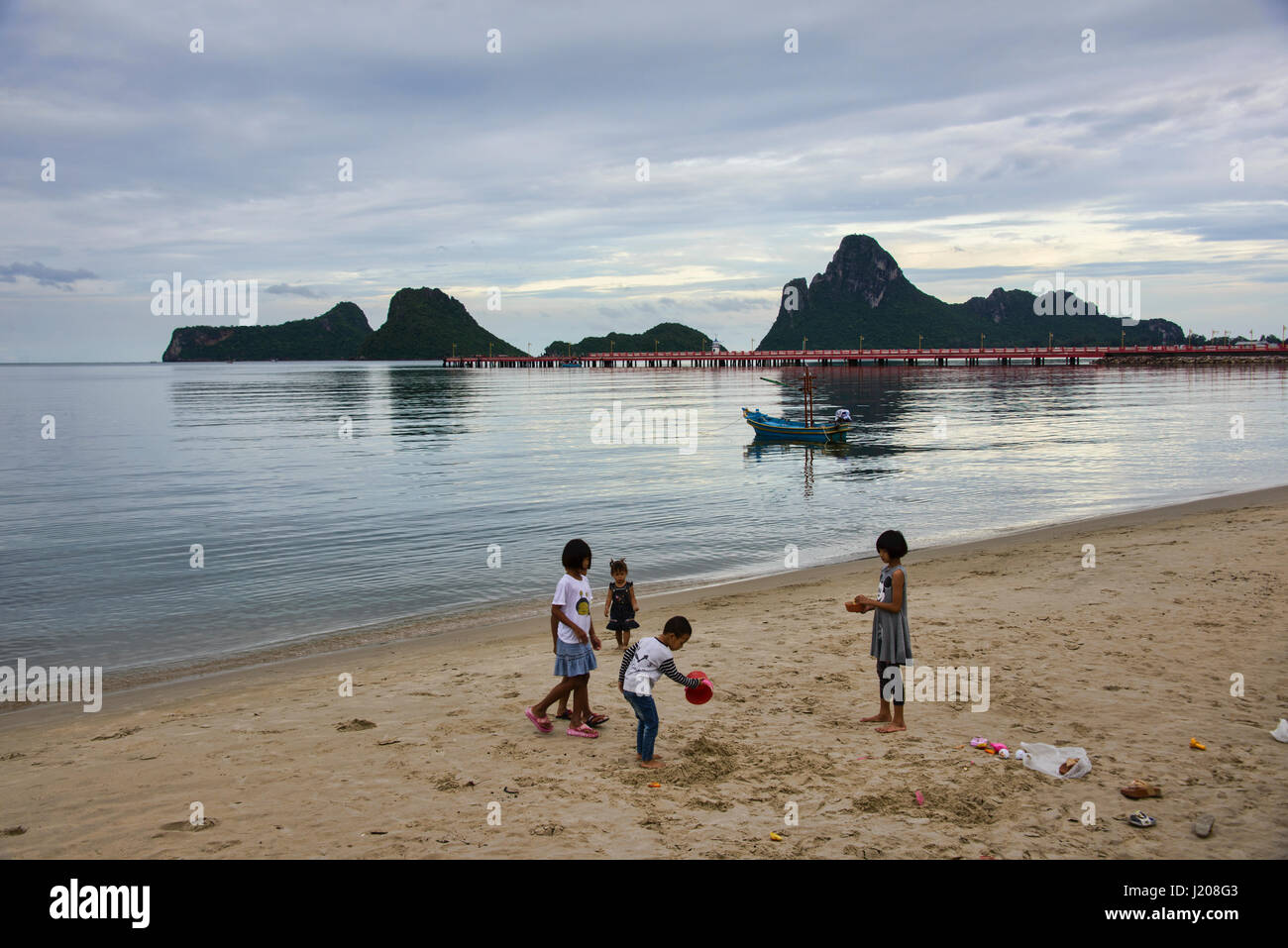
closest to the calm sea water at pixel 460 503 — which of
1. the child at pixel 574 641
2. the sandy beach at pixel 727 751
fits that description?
the sandy beach at pixel 727 751

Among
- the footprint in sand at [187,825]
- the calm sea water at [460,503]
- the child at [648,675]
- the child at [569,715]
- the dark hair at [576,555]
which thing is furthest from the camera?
the calm sea water at [460,503]

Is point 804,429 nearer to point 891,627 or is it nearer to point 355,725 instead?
point 891,627

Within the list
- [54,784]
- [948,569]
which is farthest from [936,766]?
[948,569]

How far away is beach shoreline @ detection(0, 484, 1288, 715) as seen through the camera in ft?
42.2

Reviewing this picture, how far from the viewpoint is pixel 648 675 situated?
25.1 feet

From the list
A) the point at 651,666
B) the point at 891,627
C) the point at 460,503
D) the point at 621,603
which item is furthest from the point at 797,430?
the point at 651,666

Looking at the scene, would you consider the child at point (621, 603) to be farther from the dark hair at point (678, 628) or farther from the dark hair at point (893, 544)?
the dark hair at point (893, 544)

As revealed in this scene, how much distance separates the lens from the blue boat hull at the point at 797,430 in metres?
51.7

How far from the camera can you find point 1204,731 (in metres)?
8.05

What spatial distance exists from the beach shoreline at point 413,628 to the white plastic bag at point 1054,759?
8.45 metres

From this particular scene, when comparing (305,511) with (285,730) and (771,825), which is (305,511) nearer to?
(285,730)

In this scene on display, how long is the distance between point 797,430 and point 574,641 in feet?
149

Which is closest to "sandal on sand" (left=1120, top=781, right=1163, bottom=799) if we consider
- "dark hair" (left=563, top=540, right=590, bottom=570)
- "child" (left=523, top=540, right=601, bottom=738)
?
"child" (left=523, top=540, right=601, bottom=738)

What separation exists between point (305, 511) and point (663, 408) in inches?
2356
